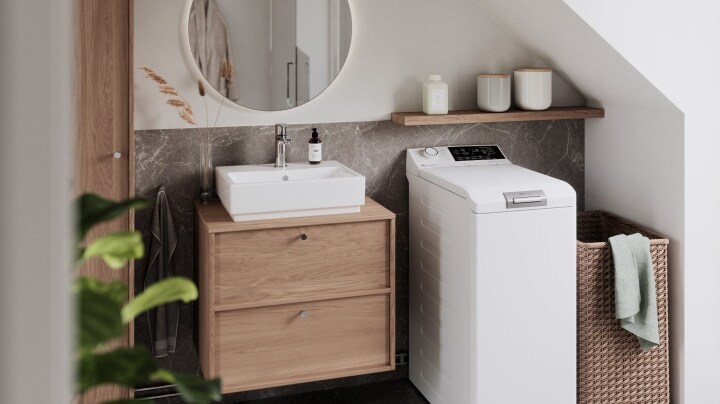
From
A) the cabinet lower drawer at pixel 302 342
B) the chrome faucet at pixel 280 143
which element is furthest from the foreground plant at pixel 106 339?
the chrome faucet at pixel 280 143

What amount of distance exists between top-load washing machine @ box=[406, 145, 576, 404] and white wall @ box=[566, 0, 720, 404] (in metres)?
0.51

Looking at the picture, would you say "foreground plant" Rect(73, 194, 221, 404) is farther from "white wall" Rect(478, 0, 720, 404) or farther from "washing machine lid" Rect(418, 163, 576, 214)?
"white wall" Rect(478, 0, 720, 404)

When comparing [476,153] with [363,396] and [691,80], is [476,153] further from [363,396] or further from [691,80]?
[363,396]

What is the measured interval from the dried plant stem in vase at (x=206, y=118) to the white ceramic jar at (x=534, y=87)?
3.86 ft

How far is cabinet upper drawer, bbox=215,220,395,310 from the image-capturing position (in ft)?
9.51

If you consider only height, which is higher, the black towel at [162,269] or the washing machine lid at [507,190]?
the washing machine lid at [507,190]

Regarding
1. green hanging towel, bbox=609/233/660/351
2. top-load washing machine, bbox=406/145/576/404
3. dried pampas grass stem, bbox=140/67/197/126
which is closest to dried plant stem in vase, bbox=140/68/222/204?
dried pampas grass stem, bbox=140/67/197/126

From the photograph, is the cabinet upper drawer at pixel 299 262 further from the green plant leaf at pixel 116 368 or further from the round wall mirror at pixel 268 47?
the green plant leaf at pixel 116 368

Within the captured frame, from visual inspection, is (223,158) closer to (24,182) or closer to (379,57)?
(379,57)

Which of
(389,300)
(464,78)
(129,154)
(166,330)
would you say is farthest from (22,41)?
(464,78)

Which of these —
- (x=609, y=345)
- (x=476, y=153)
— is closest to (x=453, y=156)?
(x=476, y=153)

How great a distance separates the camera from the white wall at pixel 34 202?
59cm

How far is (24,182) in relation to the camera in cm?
61

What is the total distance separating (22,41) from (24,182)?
99 millimetres
